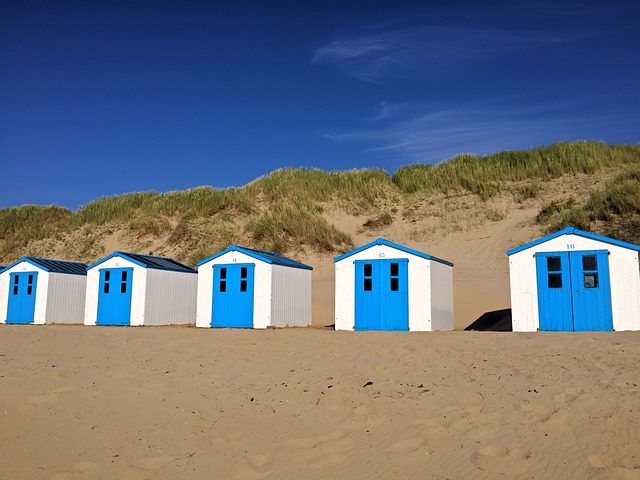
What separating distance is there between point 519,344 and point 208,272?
10.7m

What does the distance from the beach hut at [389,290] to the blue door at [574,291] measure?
294 centimetres

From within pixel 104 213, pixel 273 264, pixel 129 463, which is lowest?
pixel 129 463

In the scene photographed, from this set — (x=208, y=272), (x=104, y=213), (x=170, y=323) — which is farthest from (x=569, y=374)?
(x=104, y=213)

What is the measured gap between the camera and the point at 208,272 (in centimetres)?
Result: 1867

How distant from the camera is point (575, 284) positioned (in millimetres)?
14375

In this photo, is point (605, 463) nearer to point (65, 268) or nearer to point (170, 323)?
point (170, 323)

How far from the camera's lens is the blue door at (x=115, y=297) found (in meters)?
19.6

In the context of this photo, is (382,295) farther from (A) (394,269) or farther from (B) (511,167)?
(B) (511,167)

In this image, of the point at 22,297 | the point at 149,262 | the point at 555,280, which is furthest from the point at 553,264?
the point at 22,297

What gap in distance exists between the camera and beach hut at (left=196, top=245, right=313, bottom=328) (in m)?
17.7

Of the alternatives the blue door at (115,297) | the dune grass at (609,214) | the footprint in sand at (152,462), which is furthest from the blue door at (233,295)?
the dune grass at (609,214)

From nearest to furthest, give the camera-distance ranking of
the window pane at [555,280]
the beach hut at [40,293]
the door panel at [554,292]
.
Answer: the door panel at [554,292] → the window pane at [555,280] → the beach hut at [40,293]

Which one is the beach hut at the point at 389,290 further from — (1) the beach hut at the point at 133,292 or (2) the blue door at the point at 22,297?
(2) the blue door at the point at 22,297

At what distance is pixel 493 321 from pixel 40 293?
16.6 m
